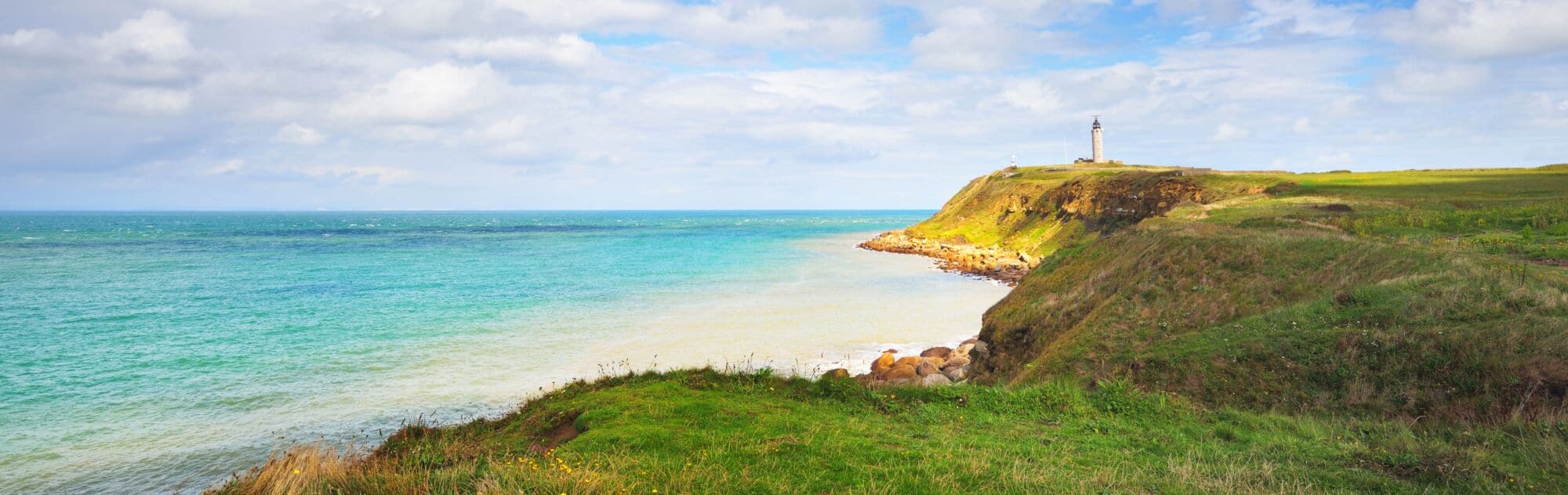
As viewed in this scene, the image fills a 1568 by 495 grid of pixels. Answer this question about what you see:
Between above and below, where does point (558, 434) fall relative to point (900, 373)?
above

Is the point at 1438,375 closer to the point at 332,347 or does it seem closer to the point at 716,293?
the point at 332,347

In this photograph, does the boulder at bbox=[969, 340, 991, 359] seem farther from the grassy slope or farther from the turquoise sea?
the turquoise sea

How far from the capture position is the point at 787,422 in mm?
10461

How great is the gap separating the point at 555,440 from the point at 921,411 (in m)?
6.01

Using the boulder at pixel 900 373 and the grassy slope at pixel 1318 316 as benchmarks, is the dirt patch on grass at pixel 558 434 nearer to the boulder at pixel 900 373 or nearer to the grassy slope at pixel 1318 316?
the grassy slope at pixel 1318 316

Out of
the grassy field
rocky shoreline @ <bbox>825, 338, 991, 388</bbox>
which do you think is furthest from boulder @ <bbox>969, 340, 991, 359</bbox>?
the grassy field

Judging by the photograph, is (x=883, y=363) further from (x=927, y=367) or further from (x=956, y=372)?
(x=956, y=372)

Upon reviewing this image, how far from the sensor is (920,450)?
29.8 ft

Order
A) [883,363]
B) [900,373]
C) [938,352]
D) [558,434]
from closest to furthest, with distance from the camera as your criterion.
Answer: [558,434], [900,373], [883,363], [938,352]

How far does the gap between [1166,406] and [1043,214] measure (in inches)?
2496

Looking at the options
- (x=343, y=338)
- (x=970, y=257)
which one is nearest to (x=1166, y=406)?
(x=343, y=338)

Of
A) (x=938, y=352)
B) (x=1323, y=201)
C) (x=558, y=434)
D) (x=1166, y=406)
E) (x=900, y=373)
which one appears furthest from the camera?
(x=1323, y=201)

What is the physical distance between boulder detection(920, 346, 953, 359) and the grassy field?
8.57 ft

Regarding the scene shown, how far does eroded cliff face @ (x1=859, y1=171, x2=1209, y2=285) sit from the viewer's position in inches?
2147
